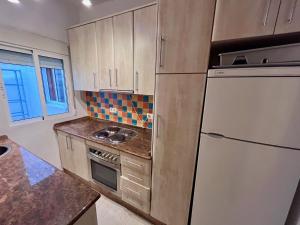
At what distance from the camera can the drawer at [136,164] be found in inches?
53.6

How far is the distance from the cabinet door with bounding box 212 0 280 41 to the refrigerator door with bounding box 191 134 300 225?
0.71m

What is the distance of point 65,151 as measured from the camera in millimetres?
2062

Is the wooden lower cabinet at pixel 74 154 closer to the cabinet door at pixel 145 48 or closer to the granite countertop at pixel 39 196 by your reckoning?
the granite countertop at pixel 39 196

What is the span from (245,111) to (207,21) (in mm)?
660

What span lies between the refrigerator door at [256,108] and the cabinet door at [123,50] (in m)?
0.97

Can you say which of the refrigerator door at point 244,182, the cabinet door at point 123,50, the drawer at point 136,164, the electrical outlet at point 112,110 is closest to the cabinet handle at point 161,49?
the cabinet door at point 123,50

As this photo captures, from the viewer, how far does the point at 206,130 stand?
3.37ft

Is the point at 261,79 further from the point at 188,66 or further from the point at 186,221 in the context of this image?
the point at 186,221

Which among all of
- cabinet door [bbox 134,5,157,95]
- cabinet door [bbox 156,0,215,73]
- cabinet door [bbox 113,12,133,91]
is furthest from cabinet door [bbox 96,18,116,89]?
cabinet door [bbox 156,0,215,73]

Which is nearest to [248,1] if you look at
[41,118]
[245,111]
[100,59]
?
[245,111]

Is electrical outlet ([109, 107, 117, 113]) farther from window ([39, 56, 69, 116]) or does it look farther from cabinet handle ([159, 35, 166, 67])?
cabinet handle ([159, 35, 166, 67])

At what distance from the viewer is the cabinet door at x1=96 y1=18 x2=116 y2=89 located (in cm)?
163

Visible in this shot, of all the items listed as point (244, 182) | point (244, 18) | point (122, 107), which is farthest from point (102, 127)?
point (244, 18)

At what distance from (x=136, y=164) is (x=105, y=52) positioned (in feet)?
4.65
